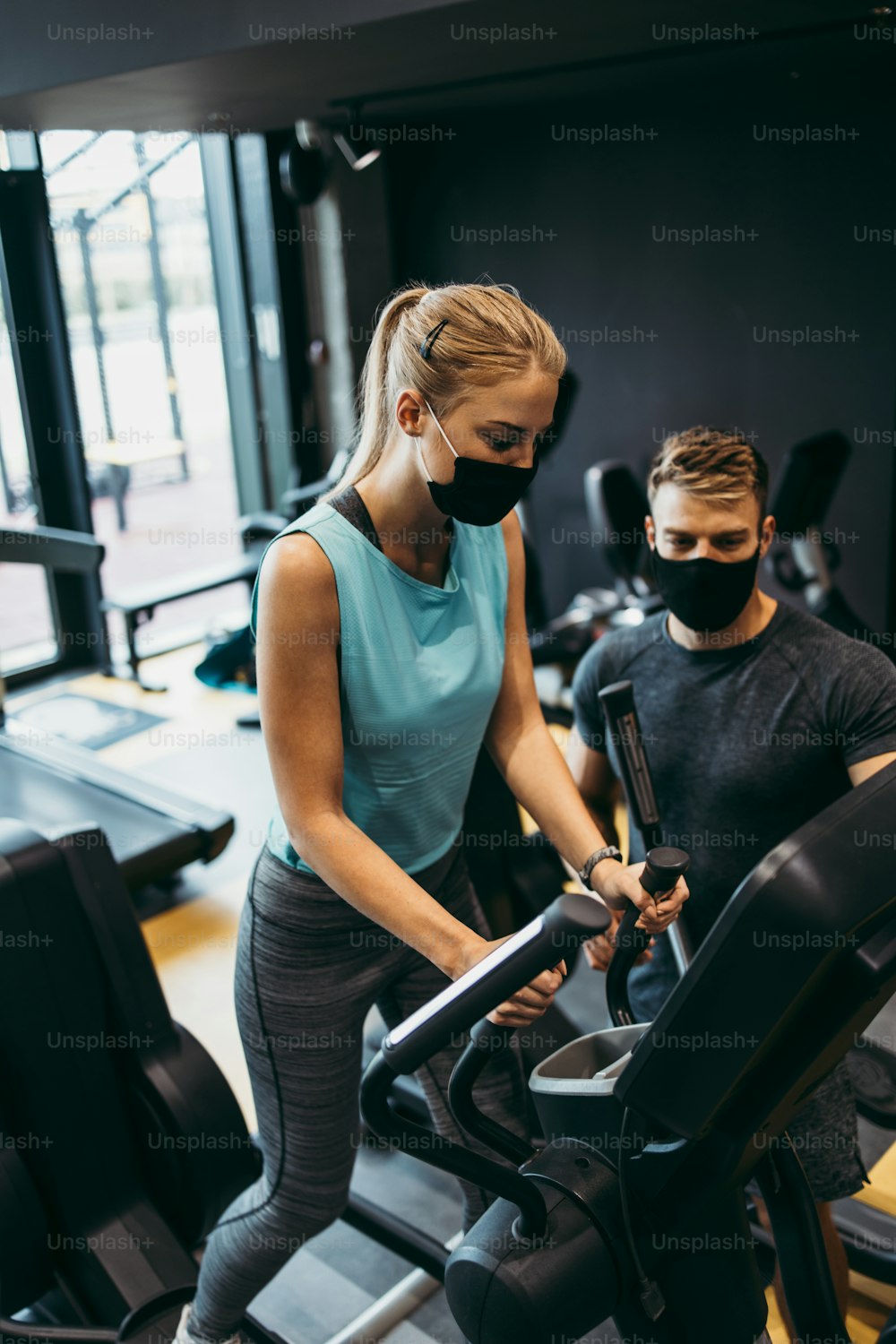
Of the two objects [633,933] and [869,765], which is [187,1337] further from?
[869,765]

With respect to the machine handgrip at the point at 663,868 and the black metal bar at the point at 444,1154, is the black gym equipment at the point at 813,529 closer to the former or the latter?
the machine handgrip at the point at 663,868

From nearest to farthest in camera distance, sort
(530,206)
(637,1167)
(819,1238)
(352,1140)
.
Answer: (637,1167), (819,1238), (352,1140), (530,206)

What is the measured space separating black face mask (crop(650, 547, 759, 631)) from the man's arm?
0.31m

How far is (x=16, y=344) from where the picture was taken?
5.36 meters

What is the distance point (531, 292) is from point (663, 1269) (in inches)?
189

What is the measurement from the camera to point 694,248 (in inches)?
193

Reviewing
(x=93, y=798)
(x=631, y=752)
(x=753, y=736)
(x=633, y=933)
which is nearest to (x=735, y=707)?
(x=753, y=736)

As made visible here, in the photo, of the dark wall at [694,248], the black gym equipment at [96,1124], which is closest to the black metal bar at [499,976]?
the black gym equipment at [96,1124]

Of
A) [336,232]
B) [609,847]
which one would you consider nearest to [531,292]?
[336,232]

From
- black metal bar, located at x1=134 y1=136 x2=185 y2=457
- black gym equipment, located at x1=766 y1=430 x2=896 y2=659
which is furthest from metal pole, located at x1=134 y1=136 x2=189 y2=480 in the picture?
black gym equipment, located at x1=766 y1=430 x2=896 y2=659

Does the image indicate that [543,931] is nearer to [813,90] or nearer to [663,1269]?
[663,1269]

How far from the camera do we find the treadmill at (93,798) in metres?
3.40

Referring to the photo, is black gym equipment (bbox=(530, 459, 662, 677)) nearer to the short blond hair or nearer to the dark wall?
the dark wall

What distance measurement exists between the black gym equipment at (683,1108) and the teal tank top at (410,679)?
0.35 m
